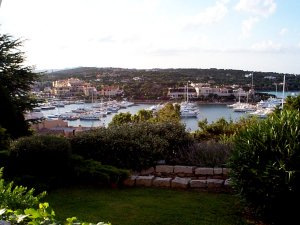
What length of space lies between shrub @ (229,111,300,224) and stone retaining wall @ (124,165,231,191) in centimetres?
181

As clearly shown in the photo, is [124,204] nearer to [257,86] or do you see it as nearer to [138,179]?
[138,179]

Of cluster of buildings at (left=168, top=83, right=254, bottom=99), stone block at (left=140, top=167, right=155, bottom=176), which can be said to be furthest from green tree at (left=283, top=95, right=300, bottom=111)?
cluster of buildings at (left=168, top=83, right=254, bottom=99)

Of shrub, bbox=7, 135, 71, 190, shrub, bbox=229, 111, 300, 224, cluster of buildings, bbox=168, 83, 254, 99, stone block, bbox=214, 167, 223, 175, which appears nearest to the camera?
shrub, bbox=229, 111, 300, 224

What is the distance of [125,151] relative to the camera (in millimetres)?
8523

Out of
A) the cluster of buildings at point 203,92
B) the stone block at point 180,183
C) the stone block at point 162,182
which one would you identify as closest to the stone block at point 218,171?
the stone block at point 180,183

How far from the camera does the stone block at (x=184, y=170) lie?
8.31 m

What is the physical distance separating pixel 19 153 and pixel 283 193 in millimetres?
4564

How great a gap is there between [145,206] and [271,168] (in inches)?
81.0

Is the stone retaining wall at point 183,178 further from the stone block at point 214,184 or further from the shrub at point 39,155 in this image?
the shrub at point 39,155

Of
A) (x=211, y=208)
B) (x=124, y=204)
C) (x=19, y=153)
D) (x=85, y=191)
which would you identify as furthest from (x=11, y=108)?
(x=211, y=208)

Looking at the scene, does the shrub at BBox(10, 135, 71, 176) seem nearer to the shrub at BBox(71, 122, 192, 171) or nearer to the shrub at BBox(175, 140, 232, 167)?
the shrub at BBox(71, 122, 192, 171)

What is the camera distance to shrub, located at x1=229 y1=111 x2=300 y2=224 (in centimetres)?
528

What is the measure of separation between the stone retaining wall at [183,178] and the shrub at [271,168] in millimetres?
1813

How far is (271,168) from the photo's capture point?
5340 mm
